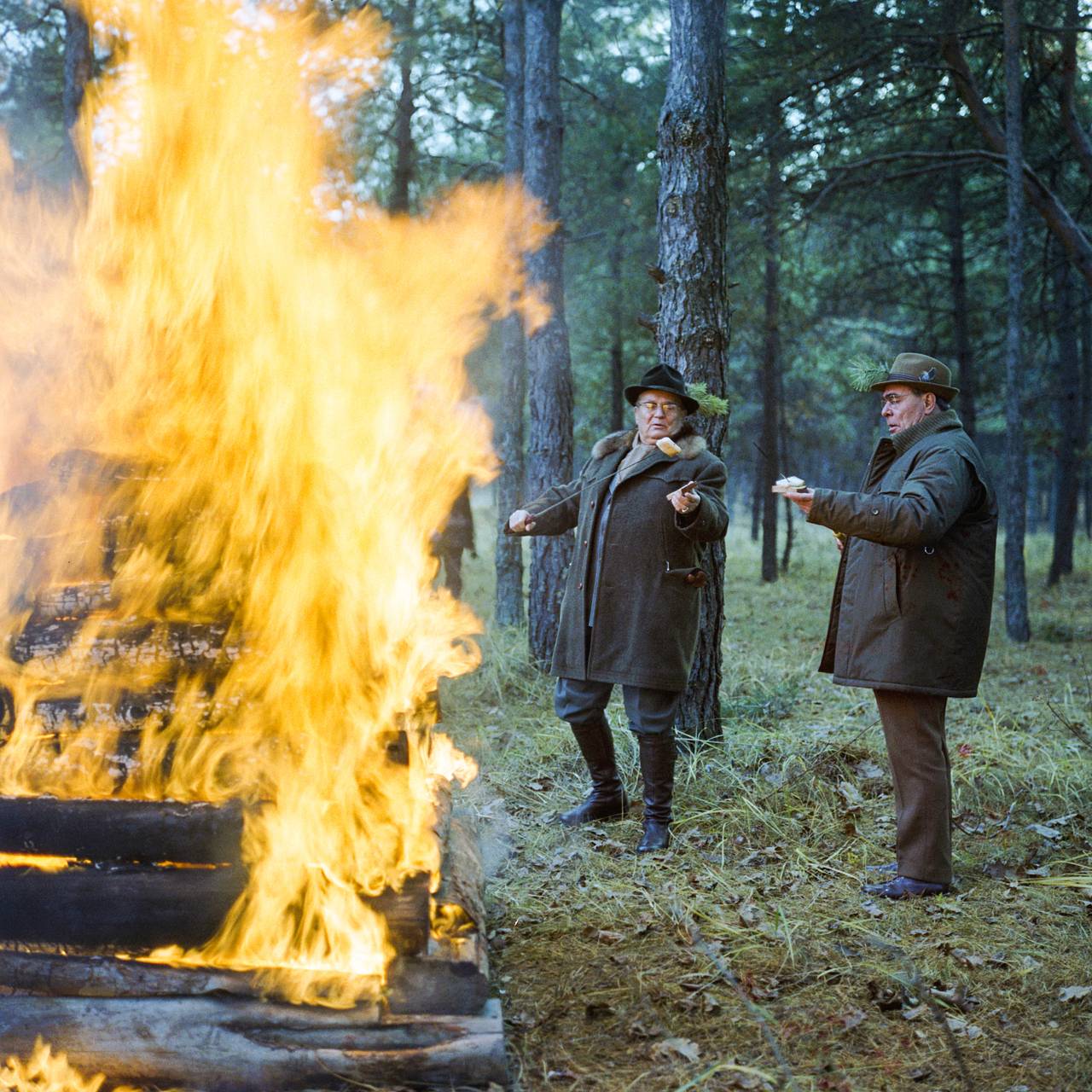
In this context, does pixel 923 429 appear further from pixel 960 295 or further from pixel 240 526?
pixel 960 295

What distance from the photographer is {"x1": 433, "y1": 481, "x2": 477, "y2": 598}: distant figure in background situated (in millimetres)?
12242

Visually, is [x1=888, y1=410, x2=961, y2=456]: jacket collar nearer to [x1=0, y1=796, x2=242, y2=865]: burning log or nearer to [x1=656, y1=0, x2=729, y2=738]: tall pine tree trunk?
[x1=656, y1=0, x2=729, y2=738]: tall pine tree trunk

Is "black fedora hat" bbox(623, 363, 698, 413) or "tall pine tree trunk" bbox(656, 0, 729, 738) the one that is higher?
"tall pine tree trunk" bbox(656, 0, 729, 738)

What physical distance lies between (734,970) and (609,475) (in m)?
2.60

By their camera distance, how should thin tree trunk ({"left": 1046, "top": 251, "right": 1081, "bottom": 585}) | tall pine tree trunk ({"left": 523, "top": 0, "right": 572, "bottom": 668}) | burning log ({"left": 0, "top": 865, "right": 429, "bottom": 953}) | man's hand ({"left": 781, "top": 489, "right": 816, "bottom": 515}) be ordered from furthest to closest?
thin tree trunk ({"left": 1046, "top": 251, "right": 1081, "bottom": 585}), tall pine tree trunk ({"left": 523, "top": 0, "right": 572, "bottom": 668}), man's hand ({"left": 781, "top": 489, "right": 816, "bottom": 515}), burning log ({"left": 0, "top": 865, "right": 429, "bottom": 953})

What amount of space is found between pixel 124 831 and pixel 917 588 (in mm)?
3379

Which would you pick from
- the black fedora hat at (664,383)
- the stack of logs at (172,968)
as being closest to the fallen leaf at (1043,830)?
the black fedora hat at (664,383)

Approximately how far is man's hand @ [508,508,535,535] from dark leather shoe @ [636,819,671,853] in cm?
174

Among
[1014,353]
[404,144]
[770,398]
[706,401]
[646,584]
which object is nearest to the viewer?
[646,584]

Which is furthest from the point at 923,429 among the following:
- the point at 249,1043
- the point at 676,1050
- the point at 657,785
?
the point at 249,1043

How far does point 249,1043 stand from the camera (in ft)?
10.3

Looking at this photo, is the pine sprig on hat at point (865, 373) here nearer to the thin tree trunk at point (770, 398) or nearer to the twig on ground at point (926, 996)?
the twig on ground at point (926, 996)

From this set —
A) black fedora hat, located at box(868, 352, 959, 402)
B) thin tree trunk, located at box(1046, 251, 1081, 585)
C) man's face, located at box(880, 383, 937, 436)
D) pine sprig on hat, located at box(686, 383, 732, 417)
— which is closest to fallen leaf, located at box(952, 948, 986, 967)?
man's face, located at box(880, 383, 937, 436)

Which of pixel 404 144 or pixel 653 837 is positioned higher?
pixel 404 144
